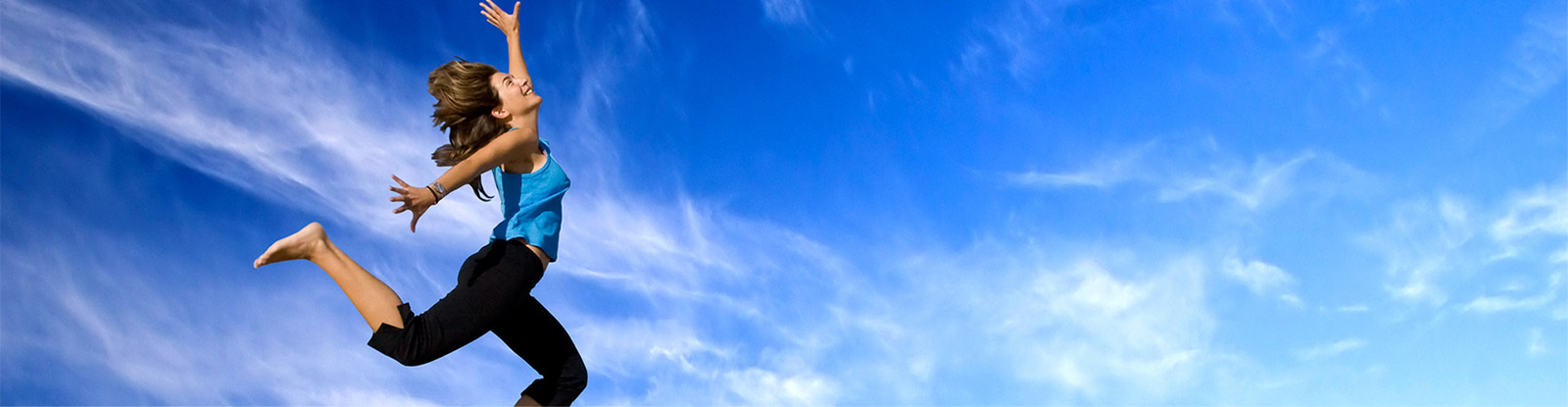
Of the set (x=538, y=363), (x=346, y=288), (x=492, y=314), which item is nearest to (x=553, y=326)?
(x=538, y=363)

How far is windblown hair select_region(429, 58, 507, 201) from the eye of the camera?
16.5 feet

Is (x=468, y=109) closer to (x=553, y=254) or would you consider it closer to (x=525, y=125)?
(x=525, y=125)

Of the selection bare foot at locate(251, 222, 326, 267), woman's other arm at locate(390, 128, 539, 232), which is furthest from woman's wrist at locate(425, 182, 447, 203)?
bare foot at locate(251, 222, 326, 267)

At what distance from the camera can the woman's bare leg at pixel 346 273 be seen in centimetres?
453

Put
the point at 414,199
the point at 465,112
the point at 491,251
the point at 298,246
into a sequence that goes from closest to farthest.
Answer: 1. the point at 414,199
2. the point at 298,246
3. the point at 491,251
4. the point at 465,112

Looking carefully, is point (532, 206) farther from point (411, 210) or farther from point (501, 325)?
point (411, 210)

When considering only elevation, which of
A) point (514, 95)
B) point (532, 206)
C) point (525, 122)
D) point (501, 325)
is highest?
point (514, 95)

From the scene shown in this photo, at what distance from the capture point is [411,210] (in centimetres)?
412

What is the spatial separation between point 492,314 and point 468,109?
1.08 meters

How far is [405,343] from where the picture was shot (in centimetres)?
445

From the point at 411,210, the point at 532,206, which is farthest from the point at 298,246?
the point at 532,206

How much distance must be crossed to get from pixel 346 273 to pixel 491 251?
0.63 metres

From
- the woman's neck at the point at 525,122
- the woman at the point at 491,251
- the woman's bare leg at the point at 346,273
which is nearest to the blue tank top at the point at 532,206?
the woman at the point at 491,251

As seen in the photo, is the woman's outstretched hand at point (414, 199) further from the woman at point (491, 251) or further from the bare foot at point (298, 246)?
the bare foot at point (298, 246)
